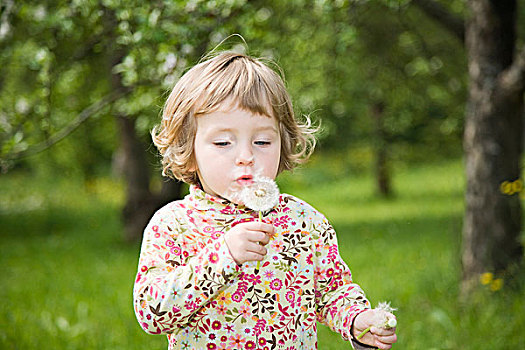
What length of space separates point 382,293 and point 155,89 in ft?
9.59

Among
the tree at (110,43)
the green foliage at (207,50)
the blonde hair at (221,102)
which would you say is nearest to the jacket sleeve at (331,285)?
the blonde hair at (221,102)

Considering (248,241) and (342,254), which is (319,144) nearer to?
(248,241)

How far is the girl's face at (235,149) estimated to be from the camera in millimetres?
1891

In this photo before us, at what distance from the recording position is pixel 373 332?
1.92 meters

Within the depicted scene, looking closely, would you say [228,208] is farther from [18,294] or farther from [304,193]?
[304,193]

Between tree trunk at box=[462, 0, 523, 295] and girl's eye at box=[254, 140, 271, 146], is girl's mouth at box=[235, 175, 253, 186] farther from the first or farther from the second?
tree trunk at box=[462, 0, 523, 295]

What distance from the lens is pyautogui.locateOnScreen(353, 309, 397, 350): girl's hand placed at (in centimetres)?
191

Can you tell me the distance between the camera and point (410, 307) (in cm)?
536

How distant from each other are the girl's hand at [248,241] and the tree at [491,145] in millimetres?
3552

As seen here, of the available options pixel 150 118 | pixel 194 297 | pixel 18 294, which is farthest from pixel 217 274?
pixel 18 294

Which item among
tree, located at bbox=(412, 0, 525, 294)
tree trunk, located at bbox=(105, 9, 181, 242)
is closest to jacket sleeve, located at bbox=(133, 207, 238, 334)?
tree, located at bbox=(412, 0, 525, 294)

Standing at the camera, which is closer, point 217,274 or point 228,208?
point 217,274

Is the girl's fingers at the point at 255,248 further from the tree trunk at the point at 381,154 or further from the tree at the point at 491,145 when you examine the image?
the tree trunk at the point at 381,154

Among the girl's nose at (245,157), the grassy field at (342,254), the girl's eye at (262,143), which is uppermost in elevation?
the girl's eye at (262,143)
